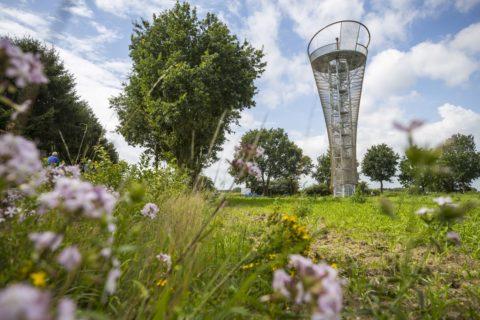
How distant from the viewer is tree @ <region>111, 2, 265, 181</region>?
16.4m

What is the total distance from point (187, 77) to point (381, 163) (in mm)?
39639

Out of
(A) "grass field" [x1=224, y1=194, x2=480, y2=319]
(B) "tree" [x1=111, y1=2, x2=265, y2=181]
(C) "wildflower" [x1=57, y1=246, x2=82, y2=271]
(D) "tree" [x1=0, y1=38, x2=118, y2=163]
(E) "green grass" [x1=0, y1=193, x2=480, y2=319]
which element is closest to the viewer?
(C) "wildflower" [x1=57, y1=246, x2=82, y2=271]

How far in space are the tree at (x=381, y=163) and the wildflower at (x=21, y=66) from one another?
51.4m

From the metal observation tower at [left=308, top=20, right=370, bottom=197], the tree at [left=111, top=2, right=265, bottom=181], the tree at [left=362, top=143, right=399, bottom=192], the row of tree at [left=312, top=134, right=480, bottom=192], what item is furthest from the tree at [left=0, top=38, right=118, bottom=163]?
the tree at [left=362, top=143, right=399, bottom=192]

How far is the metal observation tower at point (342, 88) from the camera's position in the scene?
23094 mm

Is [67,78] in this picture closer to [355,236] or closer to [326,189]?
[355,236]

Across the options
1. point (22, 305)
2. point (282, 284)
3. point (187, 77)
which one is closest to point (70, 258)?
point (22, 305)

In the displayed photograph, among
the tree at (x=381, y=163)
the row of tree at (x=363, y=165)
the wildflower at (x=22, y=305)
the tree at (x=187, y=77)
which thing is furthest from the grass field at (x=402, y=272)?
the tree at (x=381, y=163)

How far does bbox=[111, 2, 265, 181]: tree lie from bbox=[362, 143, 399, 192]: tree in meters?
34.7

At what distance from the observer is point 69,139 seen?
67.6 feet

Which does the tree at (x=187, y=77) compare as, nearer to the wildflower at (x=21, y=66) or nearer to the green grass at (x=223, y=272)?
the green grass at (x=223, y=272)

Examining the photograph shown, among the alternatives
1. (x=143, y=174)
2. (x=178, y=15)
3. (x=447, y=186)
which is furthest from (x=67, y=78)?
(x=447, y=186)

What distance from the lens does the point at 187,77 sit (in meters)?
16.4

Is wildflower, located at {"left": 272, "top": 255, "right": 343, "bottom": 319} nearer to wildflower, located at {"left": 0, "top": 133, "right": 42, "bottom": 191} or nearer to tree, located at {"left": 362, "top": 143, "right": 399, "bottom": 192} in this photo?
wildflower, located at {"left": 0, "top": 133, "right": 42, "bottom": 191}
